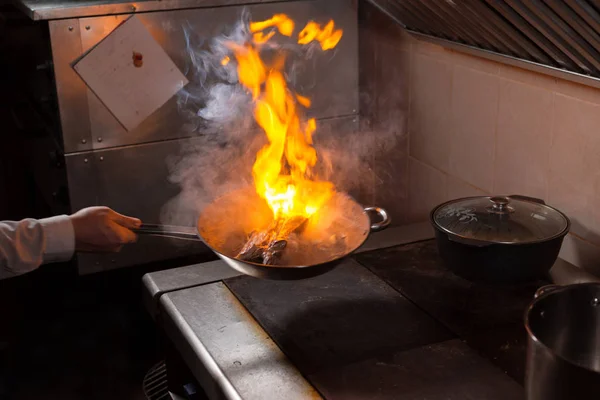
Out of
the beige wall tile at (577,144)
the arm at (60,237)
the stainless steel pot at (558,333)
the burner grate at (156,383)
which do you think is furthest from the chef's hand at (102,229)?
the beige wall tile at (577,144)

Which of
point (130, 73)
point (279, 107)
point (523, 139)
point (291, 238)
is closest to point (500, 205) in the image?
point (523, 139)

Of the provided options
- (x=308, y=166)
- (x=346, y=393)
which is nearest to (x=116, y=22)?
(x=308, y=166)

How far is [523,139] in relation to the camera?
1.70 metres

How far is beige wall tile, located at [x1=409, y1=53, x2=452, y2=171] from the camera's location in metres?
1.98

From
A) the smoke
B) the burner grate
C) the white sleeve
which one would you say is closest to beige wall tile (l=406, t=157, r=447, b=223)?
the smoke

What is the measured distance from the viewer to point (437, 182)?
6.81 feet

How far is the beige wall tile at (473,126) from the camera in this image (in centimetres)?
180

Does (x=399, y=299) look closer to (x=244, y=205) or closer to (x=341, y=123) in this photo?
(x=244, y=205)

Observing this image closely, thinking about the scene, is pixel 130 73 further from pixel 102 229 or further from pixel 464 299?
pixel 464 299

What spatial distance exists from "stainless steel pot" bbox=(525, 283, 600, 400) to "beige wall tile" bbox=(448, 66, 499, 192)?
0.74 metres

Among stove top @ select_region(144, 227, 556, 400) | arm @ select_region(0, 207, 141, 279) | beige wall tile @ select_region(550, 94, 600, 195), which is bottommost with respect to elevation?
stove top @ select_region(144, 227, 556, 400)

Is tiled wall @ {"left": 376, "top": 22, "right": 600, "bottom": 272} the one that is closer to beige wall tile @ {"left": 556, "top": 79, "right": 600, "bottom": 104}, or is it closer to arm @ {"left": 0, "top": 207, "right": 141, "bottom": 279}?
beige wall tile @ {"left": 556, "top": 79, "right": 600, "bottom": 104}

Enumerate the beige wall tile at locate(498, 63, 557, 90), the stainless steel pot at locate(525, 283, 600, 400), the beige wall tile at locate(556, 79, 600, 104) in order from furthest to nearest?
1. the beige wall tile at locate(498, 63, 557, 90)
2. the beige wall tile at locate(556, 79, 600, 104)
3. the stainless steel pot at locate(525, 283, 600, 400)

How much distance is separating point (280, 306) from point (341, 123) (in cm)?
92
